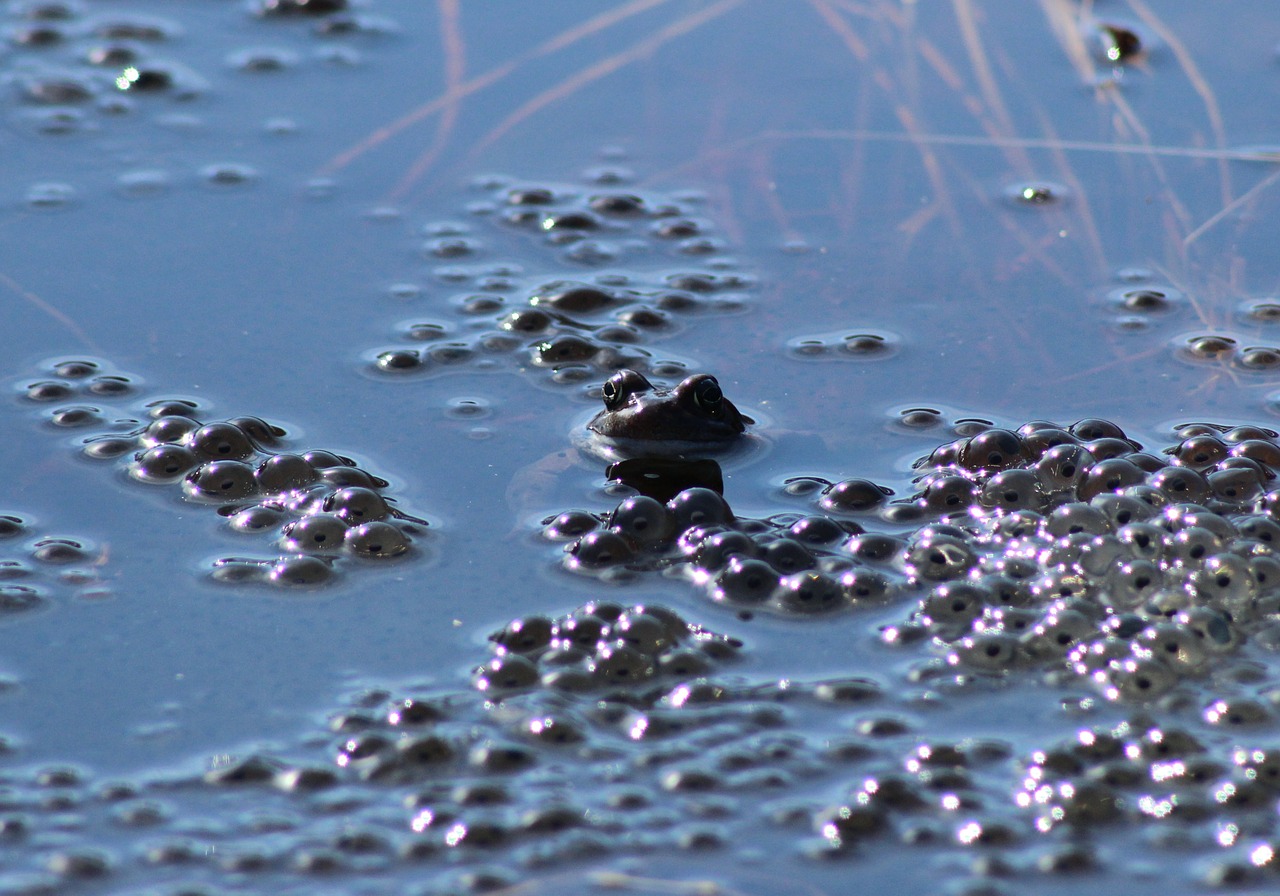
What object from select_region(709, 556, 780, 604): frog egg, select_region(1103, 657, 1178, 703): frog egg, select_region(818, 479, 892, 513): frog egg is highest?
select_region(818, 479, 892, 513): frog egg

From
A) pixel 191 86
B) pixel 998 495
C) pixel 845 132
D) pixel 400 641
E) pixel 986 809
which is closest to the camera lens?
pixel 986 809

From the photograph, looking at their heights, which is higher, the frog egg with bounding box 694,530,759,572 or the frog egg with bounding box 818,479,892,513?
the frog egg with bounding box 818,479,892,513

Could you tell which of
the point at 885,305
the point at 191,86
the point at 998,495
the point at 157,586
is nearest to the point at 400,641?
the point at 157,586

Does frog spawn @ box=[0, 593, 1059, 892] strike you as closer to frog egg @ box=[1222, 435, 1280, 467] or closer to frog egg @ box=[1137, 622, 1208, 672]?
frog egg @ box=[1137, 622, 1208, 672]

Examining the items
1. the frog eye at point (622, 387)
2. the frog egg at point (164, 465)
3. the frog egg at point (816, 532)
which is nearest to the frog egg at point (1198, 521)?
the frog egg at point (816, 532)

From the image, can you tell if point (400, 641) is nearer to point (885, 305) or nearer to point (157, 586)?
point (157, 586)

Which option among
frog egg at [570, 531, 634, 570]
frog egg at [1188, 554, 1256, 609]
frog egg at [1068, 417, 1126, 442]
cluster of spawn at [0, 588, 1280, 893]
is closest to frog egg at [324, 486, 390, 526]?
frog egg at [570, 531, 634, 570]

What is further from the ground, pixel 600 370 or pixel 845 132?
pixel 845 132
